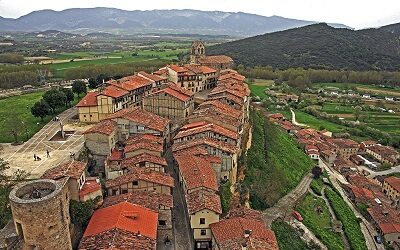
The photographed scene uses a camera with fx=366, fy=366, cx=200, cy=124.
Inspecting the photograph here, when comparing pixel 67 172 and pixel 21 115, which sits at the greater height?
pixel 67 172

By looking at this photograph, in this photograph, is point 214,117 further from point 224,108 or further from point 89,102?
point 89,102

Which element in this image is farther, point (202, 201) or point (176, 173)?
point (176, 173)

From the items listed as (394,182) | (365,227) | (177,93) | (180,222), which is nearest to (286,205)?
(365,227)

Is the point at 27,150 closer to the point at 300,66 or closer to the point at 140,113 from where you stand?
the point at 140,113

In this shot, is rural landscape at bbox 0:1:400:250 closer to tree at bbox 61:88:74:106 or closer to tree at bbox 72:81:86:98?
tree at bbox 61:88:74:106

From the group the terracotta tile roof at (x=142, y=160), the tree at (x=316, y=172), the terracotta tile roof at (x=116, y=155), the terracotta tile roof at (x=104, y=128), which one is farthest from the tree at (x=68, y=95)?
the tree at (x=316, y=172)

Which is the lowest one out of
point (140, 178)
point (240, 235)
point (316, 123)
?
point (316, 123)

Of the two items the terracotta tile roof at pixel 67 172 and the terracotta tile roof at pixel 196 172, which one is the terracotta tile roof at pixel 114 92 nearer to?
the terracotta tile roof at pixel 196 172
